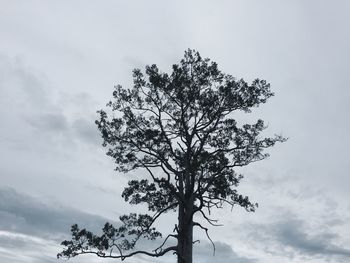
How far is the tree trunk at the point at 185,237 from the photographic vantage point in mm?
18000

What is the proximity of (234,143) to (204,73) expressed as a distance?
11.5 ft

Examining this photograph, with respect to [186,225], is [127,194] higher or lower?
higher

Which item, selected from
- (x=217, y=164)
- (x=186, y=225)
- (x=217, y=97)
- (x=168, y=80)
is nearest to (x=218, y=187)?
(x=217, y=164)

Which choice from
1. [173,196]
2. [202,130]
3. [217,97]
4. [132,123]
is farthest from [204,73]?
[173,196]

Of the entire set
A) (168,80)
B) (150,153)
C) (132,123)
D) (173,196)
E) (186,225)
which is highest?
(168,80)

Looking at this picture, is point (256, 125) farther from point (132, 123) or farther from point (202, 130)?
point (132, 123)

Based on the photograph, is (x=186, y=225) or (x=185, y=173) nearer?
(x=186, y=225)

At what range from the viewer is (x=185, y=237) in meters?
18.2

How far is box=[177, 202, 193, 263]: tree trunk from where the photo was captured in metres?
18.0

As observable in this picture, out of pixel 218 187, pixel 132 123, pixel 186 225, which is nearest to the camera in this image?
pixel 186 225

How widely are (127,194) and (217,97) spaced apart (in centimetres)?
615

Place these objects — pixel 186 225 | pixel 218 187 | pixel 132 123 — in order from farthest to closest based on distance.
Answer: pixel 132 123 → pixel 218 187 → pixel 186 225

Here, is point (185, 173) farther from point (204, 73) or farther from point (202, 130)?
point (204, 73)

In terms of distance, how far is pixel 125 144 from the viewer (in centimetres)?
2103
